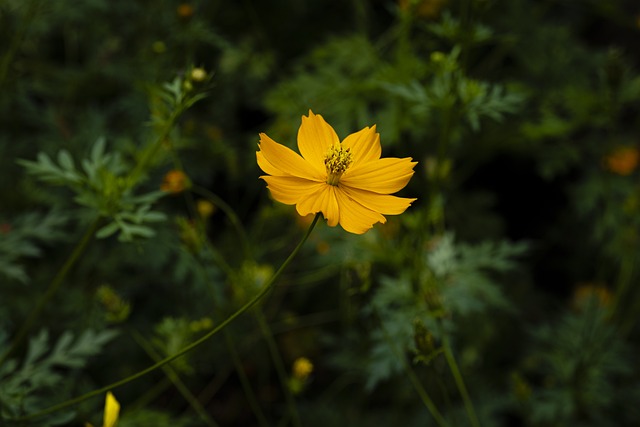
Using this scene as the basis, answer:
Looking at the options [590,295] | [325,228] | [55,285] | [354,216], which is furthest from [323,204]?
[590,295]

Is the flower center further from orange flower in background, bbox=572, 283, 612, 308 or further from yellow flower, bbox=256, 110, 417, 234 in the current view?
orange flower in background, bbox=572, 283, 612, 308

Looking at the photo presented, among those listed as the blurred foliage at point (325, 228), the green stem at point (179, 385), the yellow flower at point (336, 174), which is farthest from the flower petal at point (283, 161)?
the green stem at point (179, 385)

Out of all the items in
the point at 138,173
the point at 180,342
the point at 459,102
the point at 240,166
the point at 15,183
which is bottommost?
the point at 180,342

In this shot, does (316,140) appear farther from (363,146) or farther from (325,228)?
(325,228)

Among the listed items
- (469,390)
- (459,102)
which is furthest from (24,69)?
(469,390)

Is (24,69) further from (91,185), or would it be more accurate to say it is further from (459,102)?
(459,102)

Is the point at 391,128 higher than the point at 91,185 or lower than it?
higher

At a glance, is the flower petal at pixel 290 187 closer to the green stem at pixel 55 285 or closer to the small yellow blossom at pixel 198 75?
the small yellow blossom at pixel 198 75
